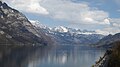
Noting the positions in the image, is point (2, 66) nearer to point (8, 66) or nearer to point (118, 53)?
point (8, 66)

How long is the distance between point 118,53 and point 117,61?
2.52 metres

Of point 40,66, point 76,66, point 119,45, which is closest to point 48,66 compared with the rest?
point 40,66

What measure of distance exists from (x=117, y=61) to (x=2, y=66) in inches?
4320

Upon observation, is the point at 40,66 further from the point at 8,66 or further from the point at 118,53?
the point at 118,53

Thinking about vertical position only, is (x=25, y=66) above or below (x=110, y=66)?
below

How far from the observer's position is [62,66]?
17900cm

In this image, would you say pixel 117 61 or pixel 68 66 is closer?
pixel 117 61

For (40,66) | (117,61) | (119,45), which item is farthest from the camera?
(40,66)

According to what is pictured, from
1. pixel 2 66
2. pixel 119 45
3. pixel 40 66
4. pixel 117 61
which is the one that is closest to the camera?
pixel 117 61

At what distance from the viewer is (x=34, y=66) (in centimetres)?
17350

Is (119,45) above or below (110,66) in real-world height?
above

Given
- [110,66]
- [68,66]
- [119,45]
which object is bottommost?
[68,66]

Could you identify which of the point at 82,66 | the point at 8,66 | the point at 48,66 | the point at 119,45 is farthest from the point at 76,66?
the point at 119,45

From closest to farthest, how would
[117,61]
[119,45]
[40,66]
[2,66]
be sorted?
[117,61], [119,45], [2,66], [40,66]
